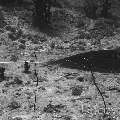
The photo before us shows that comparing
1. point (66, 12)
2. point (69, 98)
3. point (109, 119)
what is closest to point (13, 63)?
point (69, 98)

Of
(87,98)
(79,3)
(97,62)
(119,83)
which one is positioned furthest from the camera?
(79,3)

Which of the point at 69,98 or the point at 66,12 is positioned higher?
the point at 66,12

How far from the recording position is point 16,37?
19.8 metres

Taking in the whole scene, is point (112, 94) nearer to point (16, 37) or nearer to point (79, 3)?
point (16, 37)

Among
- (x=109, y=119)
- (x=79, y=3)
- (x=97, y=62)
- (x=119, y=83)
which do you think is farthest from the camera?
(x=79, y=3)

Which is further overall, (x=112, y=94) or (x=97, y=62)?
(x=97, y=62)

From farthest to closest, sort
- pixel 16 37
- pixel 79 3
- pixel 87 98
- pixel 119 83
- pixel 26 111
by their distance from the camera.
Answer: pixel 79 3 → pixel 16 37 → pixel 119 83 → pixel 87 98 → pixel 26 111

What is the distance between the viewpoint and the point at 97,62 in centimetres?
1609

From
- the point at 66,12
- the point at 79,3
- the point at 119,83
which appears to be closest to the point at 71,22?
the point at 66,12

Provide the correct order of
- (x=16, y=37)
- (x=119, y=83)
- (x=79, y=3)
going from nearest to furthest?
(x=119, y=83) → (x=16, y=37) → (x=79, y=3)

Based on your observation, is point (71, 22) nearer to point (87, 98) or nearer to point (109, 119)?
point (87, 98)

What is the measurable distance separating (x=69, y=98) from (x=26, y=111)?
2043mm

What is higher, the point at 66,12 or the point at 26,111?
the point at 66,12

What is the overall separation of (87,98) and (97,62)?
3.97 metres
